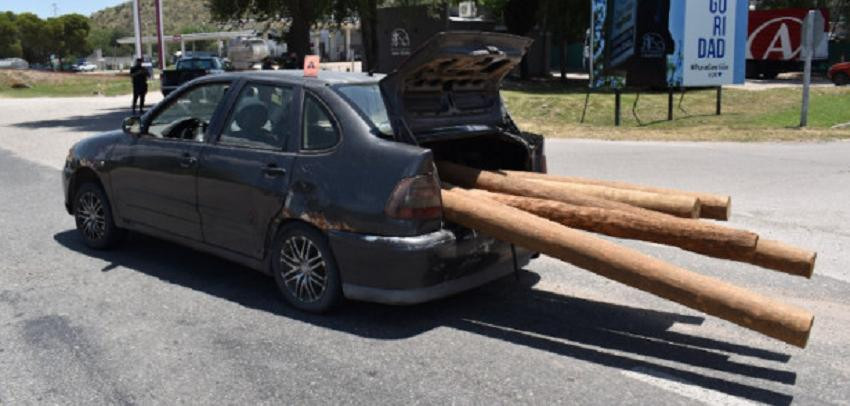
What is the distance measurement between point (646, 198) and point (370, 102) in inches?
78.9

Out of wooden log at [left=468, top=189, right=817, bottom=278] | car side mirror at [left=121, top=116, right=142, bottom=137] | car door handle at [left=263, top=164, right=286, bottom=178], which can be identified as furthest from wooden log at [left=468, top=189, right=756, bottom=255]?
car side mirror at [left=121, top=116, right=142, bottom=137]

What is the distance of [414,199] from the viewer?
199 inches

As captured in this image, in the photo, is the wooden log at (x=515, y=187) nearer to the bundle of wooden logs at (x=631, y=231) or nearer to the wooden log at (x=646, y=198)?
the bundle of wooden logs at (x=631, y=231)

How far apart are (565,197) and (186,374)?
272 cm

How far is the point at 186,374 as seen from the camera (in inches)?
180

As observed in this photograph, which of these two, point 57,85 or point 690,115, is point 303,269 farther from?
point 57,85

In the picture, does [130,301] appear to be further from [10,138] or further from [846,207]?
[10,138]

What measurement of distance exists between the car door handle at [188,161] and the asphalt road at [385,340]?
2.99 feet

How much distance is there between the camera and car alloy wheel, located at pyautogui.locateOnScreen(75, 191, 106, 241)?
23.6 ft

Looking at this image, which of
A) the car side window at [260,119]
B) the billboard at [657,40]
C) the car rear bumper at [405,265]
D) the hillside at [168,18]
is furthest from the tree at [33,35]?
the car rear bumper at [405,265]

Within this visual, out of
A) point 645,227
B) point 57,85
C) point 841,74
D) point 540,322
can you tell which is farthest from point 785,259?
point 57,85

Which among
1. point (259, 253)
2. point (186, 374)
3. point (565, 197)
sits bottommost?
point (186, 374)

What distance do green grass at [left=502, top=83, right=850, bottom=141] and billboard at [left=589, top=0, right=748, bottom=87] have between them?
1304 millimetres

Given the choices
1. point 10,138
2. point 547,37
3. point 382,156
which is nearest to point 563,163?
point 382,156
